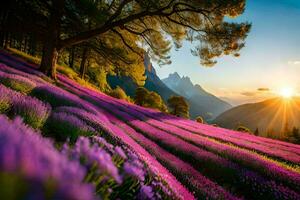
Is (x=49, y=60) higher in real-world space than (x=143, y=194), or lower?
higher

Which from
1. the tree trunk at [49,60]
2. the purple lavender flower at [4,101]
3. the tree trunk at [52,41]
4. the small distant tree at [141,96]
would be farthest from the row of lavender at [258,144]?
the small distant tree at [141,96]

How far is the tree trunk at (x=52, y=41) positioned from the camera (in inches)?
775

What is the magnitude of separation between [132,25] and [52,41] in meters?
6.05

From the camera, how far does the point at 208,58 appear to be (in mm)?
18812

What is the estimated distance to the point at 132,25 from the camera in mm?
21938

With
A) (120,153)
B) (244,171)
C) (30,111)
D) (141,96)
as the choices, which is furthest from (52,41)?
(141,96)

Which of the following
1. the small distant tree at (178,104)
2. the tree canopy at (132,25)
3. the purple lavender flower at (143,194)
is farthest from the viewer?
the small distant tree at (178,104)

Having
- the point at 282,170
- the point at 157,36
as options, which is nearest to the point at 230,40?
the point at 157,36

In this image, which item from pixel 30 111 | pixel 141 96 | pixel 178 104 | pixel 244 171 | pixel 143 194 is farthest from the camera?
pixel 178 104

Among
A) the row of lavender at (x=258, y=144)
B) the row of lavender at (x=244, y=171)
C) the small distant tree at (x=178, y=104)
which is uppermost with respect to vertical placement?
the row of lavender at (x=244, y=171)

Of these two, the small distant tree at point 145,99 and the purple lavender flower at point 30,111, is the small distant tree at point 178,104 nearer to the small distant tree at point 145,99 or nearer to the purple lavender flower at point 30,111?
the small distant tree at point 145,99

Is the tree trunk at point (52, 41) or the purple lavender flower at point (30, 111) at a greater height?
the tree trunk at point (52, 41)

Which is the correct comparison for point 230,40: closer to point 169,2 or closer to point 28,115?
point 169,2

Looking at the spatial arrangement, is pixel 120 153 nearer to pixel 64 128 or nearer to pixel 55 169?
pixel 55 169
